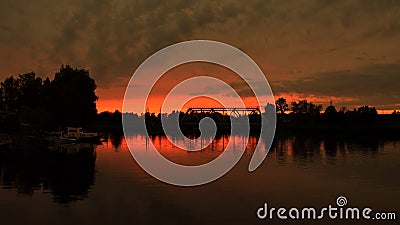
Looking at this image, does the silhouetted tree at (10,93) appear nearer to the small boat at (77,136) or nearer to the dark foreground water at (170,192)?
the small boat at (77,136)

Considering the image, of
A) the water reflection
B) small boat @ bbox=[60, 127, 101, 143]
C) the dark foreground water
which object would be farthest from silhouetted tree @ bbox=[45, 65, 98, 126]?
the dark foreground water

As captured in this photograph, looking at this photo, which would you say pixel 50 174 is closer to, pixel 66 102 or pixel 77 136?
pixel 77 136

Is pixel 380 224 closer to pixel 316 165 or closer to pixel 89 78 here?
pixel 316 165

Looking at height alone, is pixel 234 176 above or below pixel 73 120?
below

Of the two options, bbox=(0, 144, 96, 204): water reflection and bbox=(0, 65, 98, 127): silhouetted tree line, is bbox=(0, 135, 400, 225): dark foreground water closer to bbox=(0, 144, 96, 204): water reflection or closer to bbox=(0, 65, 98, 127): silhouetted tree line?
bbox=(0, 144, 96, 204): water reflection

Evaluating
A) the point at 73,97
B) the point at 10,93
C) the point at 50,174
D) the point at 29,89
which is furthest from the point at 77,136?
the point at 10,93

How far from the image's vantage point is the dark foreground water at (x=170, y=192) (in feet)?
90.3

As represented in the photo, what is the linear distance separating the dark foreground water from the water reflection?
3.0 inches

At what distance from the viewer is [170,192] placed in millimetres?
35969

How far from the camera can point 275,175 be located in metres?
45.9

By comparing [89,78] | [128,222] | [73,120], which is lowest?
[128,222]

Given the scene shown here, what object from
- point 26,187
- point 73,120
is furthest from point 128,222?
point 73,120

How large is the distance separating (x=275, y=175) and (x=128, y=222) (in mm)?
23335

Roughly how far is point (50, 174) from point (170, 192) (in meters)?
15.3
